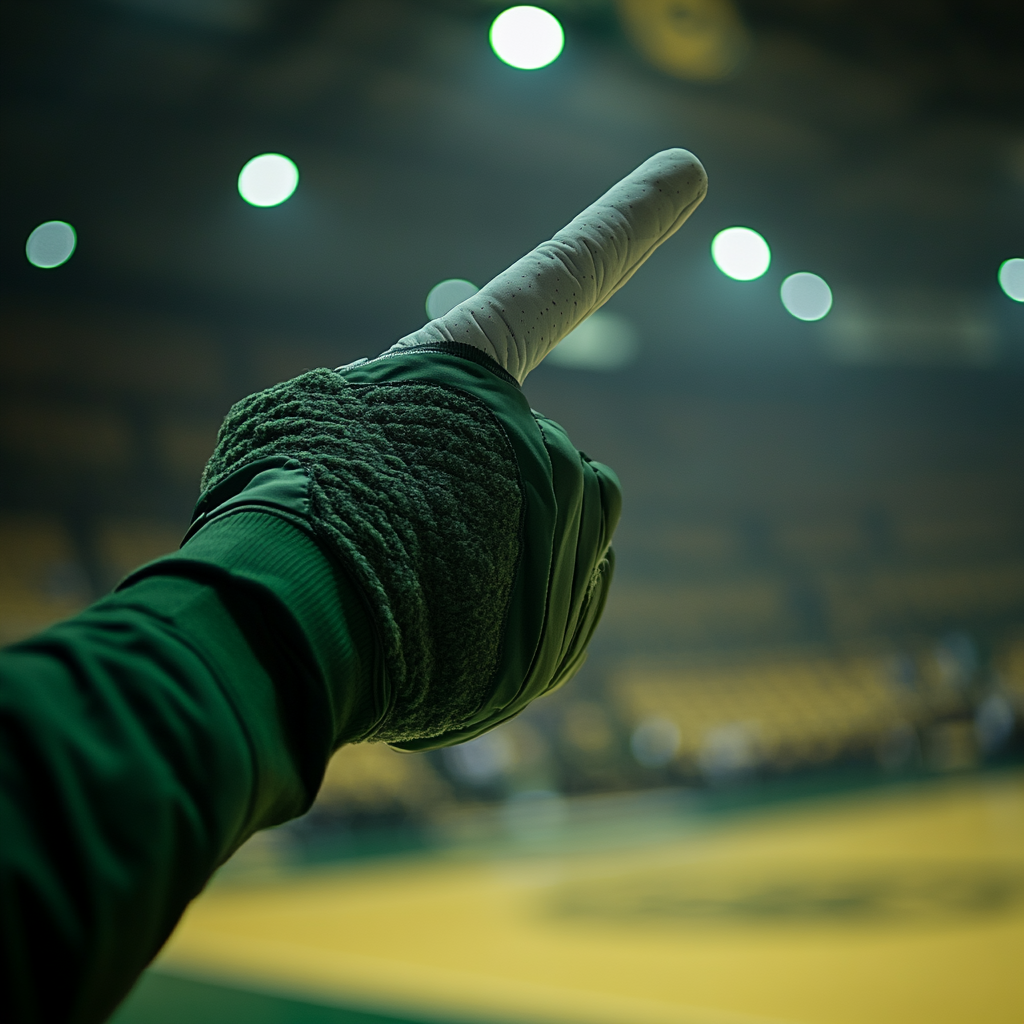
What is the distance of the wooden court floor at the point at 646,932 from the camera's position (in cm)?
211

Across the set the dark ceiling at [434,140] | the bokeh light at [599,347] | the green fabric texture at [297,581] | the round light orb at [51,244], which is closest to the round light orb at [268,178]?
the dark ceiling at [434,140]

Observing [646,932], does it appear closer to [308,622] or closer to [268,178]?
[308,622]

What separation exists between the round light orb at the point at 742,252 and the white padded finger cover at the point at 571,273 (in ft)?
12.6

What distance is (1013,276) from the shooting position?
491 cm

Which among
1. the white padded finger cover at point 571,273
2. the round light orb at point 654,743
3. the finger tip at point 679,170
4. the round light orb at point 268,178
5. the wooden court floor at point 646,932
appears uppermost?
the round light orb at point 268,178

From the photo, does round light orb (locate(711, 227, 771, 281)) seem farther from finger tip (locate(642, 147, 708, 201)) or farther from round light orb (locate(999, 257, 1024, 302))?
finger tip (locate(642, 147, 708, 201))

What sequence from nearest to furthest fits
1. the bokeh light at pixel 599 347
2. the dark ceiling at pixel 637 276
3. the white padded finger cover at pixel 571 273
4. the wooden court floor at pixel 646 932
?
the white padded finger cover at pixel 571 273
the wooden court floor at pixel 646 932
the dark ceiling at pixel 637 276
the bokeh light at pixel 599 347

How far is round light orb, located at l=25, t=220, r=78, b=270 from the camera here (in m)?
3.82

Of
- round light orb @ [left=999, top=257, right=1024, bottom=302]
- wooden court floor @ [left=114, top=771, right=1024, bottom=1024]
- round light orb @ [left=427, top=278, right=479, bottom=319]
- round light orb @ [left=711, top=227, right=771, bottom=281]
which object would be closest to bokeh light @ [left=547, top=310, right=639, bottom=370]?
round light orb @ [left=427, top=278, right=479, bottom=319]

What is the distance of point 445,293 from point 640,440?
262 cm

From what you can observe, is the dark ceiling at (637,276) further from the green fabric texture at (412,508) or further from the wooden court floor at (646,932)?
the green fabric texture at (412,508)

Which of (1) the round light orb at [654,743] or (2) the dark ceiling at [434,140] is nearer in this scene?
(2) the dark ceiling at [434,140]

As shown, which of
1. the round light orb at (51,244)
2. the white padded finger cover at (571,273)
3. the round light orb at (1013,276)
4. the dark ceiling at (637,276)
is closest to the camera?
the white padded finger cover at (571,273)

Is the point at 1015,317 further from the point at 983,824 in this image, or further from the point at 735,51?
the point at 735,51
